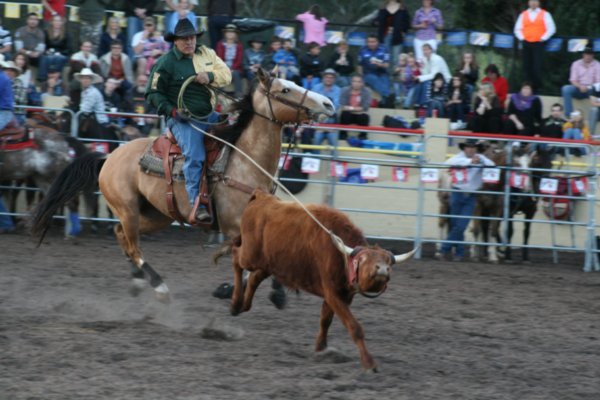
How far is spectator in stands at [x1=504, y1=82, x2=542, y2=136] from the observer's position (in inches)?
557

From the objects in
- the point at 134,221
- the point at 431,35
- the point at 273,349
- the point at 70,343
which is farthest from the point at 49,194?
the point at 431,35

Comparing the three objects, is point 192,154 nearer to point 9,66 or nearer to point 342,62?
point 9,66

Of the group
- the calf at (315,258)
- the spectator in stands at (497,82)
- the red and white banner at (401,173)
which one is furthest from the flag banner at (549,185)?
the calf at (315,258)

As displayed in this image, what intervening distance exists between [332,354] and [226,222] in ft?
6.66

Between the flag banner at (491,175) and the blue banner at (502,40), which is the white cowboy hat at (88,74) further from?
the blue banner at (502,40)

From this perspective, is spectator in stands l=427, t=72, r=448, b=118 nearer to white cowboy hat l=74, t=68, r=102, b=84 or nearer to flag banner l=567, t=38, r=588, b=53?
flag banner l=567, t=38, r=588, b=53

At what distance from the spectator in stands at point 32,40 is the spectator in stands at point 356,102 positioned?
481 cm

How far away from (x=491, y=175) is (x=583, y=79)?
165 inches

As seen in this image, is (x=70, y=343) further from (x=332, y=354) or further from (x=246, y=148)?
(x=246, y=148)

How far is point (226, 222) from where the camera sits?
819cm

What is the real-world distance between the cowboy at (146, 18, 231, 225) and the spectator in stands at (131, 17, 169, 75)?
22.9 feet

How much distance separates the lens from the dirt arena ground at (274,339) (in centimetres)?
589

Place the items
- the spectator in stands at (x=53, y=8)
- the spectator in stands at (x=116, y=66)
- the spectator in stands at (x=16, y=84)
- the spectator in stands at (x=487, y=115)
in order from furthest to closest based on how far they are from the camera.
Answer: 1. the spectator in stands at (x=53, y=8)
2. the spectator in stands at (x=116, y=66)
3. the spectator in stands at (x=487, y=115)
4. the spectator in stands at (x=16, y=84)

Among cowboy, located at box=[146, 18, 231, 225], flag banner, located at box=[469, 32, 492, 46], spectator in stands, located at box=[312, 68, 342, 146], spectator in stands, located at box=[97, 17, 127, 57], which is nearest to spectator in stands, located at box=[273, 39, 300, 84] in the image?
spectator in stands, located at box=[312, 68, 342, 146]
